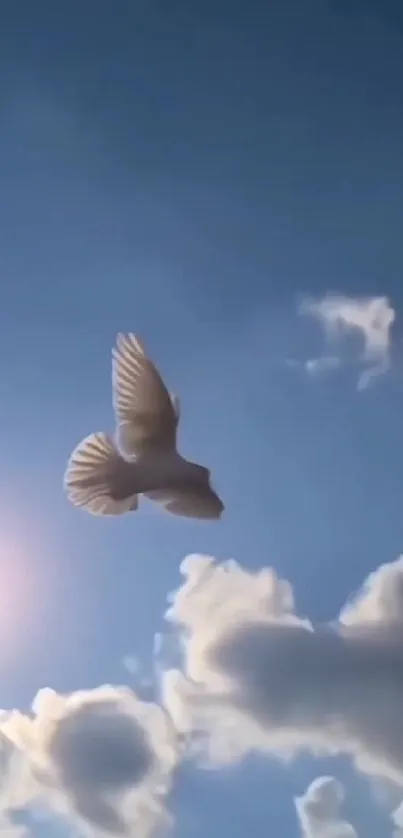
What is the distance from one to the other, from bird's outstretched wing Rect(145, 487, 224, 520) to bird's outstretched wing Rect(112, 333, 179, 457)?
77 millimetres

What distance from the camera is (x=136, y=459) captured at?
1.35 m

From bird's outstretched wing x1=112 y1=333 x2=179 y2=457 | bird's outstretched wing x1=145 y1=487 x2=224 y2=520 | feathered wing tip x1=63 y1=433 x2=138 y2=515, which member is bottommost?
bird's outstretched wing x1=145 y1=487 x2=224 y2=520

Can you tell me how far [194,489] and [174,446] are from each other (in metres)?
0.09

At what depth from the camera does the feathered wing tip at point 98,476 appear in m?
1.34

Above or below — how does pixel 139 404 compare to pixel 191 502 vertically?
above

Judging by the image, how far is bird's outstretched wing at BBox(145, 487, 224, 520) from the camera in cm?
130

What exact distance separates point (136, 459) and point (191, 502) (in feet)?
0.39

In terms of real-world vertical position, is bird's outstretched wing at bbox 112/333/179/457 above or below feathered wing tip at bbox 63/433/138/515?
above

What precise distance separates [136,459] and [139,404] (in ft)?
0.30

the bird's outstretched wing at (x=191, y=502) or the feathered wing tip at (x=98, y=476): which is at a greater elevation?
the feathered wing tip at (x=98, y=476)

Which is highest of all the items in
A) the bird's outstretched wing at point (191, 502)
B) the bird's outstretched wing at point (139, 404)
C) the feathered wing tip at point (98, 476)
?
A: the bird's outstretched wing at point (139, 404)

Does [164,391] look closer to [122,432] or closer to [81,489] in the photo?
[122,432]

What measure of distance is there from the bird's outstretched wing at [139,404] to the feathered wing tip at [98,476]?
0.10 ft

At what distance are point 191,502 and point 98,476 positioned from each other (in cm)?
16
